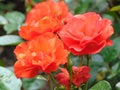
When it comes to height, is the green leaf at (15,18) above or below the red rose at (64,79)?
below

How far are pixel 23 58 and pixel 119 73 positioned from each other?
0.44 metres

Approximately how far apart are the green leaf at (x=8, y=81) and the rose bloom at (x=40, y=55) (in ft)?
0.18

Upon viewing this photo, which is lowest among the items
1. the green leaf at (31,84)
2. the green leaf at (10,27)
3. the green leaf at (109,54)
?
the green leaf at (31,84)

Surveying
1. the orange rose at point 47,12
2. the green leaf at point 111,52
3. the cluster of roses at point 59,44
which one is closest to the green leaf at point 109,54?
the green leaf at point 111,52

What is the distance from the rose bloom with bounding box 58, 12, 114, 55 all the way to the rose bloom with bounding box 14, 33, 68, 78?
21mm

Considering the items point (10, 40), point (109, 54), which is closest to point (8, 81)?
point (10, 40)

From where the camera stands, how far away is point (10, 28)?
56.9 inches

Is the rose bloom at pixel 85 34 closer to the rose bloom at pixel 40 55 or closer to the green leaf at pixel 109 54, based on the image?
the rose bloom at pixel 40 55

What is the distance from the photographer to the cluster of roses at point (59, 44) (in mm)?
914

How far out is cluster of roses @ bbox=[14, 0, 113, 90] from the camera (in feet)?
3.00

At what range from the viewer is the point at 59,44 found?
931 millimetres

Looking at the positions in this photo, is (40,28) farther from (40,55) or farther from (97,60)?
(97,60)

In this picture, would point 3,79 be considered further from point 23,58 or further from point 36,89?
point 36,89

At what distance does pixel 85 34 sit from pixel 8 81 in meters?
0.22
